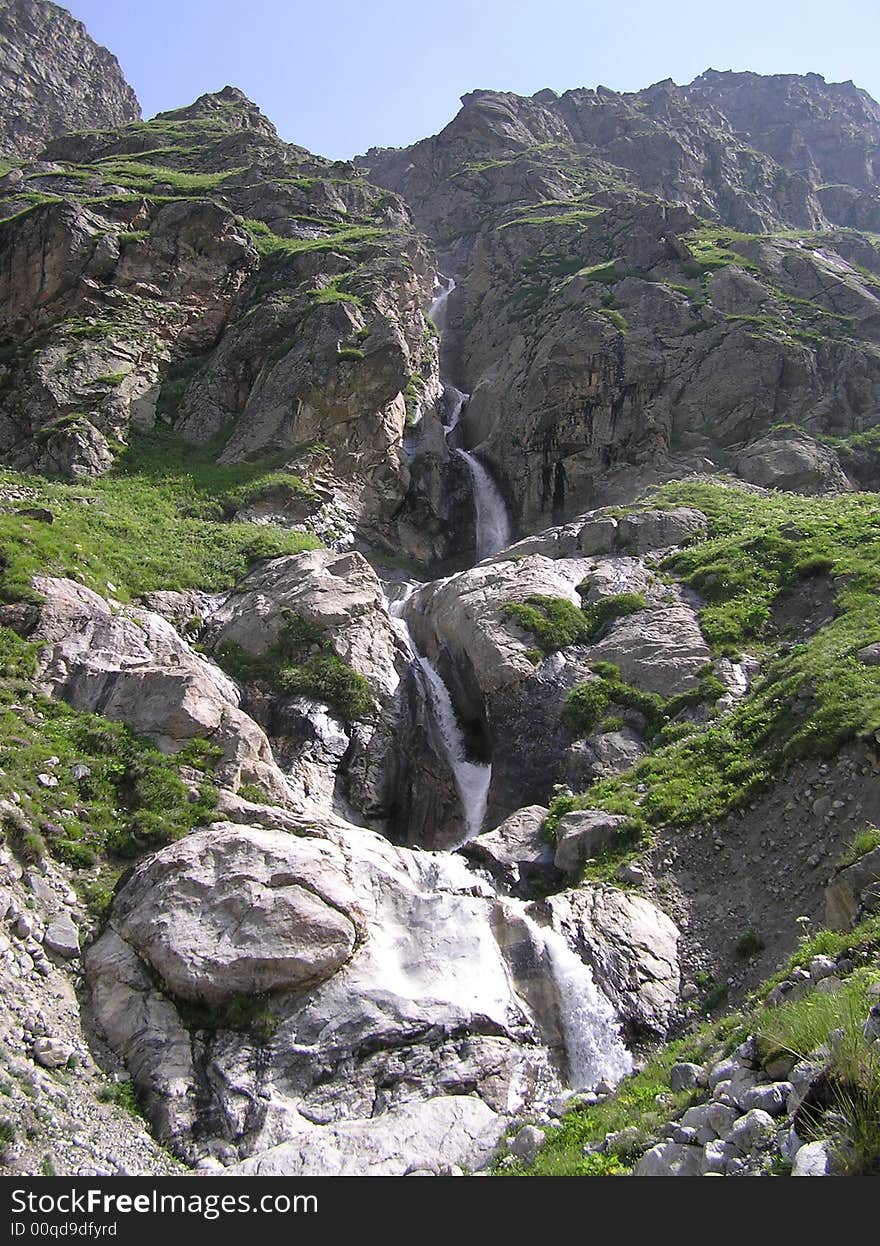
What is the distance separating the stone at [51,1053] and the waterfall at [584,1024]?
8.08 m

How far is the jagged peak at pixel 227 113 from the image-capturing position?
3952 inches

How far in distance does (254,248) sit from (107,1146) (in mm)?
54246

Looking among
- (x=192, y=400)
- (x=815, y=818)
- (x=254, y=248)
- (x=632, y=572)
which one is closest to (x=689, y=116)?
(x=254, y=248)

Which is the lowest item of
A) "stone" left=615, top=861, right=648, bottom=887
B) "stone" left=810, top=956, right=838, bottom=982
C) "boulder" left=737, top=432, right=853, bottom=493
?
"stone" left=615, top=861, right=648, bottom=887

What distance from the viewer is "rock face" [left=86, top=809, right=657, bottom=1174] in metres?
12.4

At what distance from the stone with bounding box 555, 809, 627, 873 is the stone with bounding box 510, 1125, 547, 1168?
901 centimetres

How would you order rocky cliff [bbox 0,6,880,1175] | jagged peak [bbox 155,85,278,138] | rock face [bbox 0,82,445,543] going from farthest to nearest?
jagged peak [bbox 155,85,278,138]
rock face [bbox 0,82,445,543]
rocky cliff [bbox 0,6,880,1175]

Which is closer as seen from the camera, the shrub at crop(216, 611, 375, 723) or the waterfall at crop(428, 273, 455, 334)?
the shrub at crop(216, 611, 375, 723)

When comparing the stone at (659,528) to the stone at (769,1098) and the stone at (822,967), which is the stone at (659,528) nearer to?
the stone at (822,967)

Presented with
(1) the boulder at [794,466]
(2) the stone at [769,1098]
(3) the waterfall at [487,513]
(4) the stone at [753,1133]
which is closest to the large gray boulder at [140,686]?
(2) the stone at [769,1098]

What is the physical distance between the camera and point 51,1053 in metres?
12.4

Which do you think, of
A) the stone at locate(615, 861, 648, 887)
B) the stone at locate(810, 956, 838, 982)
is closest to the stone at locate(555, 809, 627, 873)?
the stone at locate(615, 861, 648, 887)

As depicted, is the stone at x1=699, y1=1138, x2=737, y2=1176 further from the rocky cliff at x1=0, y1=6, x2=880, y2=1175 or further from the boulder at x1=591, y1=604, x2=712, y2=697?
the boulder at x1=591, y1=604, x2=712, y2=697

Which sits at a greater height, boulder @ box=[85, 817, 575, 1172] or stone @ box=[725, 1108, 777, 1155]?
stone @ box=[725, 1108, 777, 1155]
